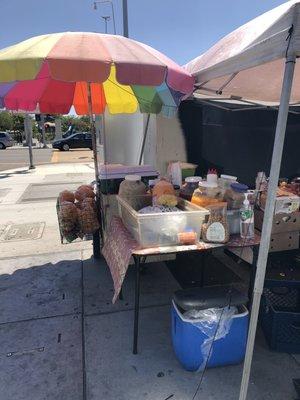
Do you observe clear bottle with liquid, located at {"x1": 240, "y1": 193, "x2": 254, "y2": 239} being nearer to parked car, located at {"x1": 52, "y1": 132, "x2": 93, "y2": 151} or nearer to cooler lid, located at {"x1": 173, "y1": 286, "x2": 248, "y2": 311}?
cooler lid, located at {"x1": 173, "y1": 286, "x2": 248, "y2": 311}

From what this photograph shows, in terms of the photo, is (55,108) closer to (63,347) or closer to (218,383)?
(63,347)

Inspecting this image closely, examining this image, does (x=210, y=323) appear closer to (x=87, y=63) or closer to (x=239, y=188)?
(x=239, y=188)

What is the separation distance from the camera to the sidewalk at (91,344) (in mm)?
2338

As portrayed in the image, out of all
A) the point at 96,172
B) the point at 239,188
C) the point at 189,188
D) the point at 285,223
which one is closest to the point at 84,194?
the point at 96,172

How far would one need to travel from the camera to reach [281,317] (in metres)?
2.58

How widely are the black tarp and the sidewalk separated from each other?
7.05ft

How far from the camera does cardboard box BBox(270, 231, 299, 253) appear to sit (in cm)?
308

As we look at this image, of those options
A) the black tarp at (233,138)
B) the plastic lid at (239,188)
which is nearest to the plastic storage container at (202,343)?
the plastic lid at (239,188)

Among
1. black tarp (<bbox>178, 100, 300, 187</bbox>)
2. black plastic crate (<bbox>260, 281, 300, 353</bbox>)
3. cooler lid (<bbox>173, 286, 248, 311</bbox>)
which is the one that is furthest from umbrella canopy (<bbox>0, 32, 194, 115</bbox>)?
black tarp (<bbox>178, 100, 300, 187</bbox>)

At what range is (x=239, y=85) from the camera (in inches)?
156

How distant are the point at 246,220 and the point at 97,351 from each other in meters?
1.60

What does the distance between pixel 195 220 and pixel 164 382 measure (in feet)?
3.88

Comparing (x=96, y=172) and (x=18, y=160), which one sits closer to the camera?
(x=96, y=172)

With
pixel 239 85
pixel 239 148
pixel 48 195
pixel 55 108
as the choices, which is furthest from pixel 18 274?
pixel 48 195
